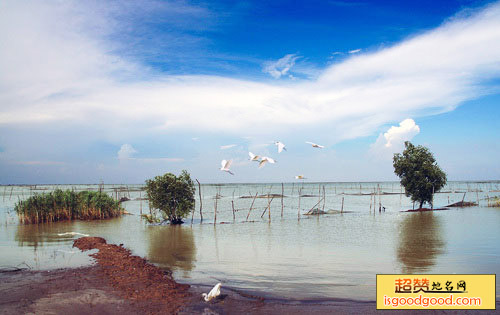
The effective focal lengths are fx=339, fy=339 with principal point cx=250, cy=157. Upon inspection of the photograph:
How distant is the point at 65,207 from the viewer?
67.8 feet

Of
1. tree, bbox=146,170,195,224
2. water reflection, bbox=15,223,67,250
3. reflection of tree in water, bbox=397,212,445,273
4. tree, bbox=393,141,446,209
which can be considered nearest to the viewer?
reflection of tree in water, bbox=397,212,445,273

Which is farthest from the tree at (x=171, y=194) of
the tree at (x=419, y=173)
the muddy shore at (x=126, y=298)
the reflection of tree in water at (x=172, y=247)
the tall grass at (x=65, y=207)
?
the tree at (x=419, y=173)

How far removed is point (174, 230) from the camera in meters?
17.5

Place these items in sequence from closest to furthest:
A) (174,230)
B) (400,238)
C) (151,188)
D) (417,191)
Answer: (400,238), (174,230), (151,188), (417,191)

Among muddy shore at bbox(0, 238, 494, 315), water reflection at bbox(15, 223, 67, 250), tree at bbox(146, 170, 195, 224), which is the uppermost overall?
tree at bbox(146, 170, 195, 224)

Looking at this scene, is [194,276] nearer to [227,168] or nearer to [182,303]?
[182,303]

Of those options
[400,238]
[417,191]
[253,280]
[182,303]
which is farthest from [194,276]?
[417,191]

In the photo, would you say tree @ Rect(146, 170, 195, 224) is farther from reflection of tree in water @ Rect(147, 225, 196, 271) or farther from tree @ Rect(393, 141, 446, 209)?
tree @ Rect(393, 141, 446, 209)

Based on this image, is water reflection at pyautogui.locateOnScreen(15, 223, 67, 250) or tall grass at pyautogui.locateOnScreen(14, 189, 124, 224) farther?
tall grass at pyautogui.locateOnScreen(14, 189, 124, 224)

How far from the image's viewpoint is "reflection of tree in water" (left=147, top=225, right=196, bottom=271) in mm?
10375

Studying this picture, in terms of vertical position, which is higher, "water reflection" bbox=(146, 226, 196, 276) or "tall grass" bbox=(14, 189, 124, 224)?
"tall grass" bbox=(14, 189, 124, 224)

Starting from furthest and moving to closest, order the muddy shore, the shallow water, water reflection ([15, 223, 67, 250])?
water reflection ([15, 223, 67, 250]) < the shallow water < the muddy shore

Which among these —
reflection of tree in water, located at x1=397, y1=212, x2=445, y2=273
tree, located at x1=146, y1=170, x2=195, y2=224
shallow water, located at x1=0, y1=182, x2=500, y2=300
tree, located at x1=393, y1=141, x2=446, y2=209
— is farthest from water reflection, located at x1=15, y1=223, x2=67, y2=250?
tree, located at x1=393, y1=141, x2=446, y2=209

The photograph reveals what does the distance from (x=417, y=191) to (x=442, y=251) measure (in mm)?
15063
